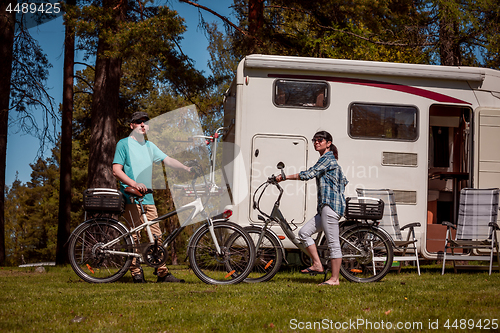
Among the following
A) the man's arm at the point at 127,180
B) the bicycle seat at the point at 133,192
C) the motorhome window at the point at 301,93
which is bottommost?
the bicycle seat at the point at 133,192

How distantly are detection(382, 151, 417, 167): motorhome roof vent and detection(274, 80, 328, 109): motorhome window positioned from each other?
42.3 inches

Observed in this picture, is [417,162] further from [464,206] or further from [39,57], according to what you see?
[39,57]

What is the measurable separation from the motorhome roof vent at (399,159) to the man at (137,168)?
274cm

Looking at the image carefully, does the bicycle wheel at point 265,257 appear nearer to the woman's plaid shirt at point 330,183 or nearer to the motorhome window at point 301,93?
the woman's plaid shirt at point 330,183

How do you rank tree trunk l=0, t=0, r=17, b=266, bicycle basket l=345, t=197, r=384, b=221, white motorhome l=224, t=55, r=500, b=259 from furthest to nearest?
tree trunk l=0, t=0, r=17, b=266, white motorhome l=224, t=55, r=500, b=259, bicycle basket l=345, t=197, r=384, b=221

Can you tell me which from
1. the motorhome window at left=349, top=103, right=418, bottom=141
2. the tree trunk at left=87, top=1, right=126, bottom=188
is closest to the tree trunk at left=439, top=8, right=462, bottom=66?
the motorhome window at left=349, top=103, right=418, bottom=141

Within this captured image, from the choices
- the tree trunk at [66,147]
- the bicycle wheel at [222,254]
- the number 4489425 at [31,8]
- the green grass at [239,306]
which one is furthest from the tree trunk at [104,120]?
the tree trunk at [66,147]

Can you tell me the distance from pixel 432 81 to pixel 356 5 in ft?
17.9

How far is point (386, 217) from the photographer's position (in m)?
6.48

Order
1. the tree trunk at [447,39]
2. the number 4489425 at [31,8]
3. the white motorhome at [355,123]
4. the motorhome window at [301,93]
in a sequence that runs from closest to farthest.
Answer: the white motorhome at [355,123], the motorhome window at [301,93], the number 4489425 at [31,8], the tree trunk at [447,39]

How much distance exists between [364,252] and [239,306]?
2099mm

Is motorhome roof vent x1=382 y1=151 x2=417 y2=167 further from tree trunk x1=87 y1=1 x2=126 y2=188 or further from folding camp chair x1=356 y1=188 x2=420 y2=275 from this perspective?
tree trunk x1=87 y1=1 x2=126 y2=188

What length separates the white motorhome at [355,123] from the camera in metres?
6.42

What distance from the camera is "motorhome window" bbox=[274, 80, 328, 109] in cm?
654
